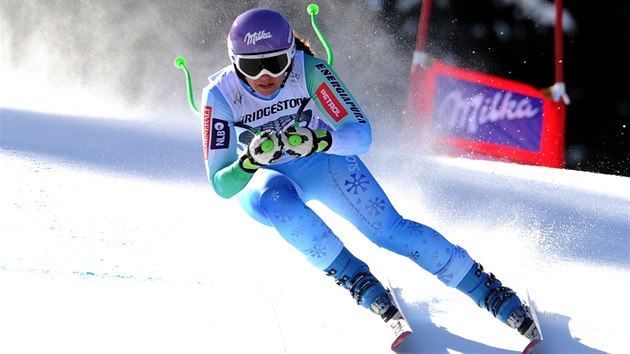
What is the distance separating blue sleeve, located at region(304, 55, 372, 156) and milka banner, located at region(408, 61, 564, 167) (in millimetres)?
4499

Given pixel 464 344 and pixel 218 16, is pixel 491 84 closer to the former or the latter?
pixel 218 16

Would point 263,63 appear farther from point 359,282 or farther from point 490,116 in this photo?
point 490,116

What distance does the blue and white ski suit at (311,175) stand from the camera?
120 inches

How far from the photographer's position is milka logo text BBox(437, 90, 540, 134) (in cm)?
752

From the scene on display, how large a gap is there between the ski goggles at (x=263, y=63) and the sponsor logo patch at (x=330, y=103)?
0.22 metres

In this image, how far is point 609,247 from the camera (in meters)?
4.52

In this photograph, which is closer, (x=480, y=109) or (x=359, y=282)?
(x=359, y=282)

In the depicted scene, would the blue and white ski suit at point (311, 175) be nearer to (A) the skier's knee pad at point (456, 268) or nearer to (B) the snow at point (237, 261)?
(A) the skier's knee pad at point (456, 268)

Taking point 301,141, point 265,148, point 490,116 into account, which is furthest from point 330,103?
point 490,116

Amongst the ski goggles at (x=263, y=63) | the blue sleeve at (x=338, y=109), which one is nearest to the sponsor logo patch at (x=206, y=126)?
the ski goggles at (x=263, y=63)

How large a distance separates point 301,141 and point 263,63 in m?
0.39

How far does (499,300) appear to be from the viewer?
3.04 meters

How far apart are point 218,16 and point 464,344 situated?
8.04 m

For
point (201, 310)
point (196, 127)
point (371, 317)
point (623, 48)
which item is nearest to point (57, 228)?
point (201, 310)
